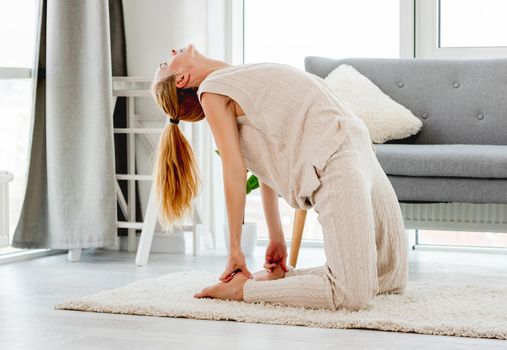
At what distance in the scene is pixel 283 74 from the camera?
2680 millimetres

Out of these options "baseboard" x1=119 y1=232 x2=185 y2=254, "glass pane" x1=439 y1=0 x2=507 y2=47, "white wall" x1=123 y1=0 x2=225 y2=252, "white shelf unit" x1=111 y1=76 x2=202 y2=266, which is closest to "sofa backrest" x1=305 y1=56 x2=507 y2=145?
"glass pane" x1=439 y1=0 x2=507 y2=47

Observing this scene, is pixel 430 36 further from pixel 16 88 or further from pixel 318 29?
pixel 16 88

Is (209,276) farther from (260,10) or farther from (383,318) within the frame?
(260,10)

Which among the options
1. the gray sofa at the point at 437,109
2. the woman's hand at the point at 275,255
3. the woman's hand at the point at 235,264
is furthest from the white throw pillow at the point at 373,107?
the woman's hand at the point at 235,264


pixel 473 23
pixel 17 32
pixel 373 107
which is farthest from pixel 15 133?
pixel 473 23

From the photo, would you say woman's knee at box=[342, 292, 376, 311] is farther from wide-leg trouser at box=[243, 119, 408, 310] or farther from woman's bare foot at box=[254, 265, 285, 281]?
woman's bare foot at box=[254, 265, 285, 281]

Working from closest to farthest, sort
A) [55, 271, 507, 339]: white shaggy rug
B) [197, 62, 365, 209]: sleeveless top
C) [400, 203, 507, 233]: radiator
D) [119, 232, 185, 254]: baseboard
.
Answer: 1. [55, 271, 507, 339]: white shaggy rug
2. [197, 62, 365, 209]: sleeveless top
3. [400, 203, 507, 233]: radiator
4. [119, 232, 185, 254]: baseboard

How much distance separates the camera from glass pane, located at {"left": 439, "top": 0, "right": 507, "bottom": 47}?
434 centimetres

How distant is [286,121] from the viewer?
263cm

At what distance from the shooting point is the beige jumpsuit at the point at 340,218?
2.47 m

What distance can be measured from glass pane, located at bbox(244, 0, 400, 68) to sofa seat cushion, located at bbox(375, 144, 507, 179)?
1187mm

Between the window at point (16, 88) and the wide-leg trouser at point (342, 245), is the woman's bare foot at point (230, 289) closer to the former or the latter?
the wide-leg trouser at point (342, 245)

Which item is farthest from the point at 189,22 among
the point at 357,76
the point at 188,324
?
the point at 188,324

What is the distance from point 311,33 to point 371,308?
2.41 meters
